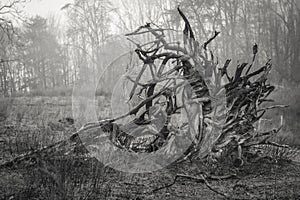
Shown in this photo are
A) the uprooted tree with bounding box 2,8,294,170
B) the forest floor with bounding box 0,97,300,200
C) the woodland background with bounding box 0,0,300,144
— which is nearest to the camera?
the forest floor with bounding box 0,97,300,200

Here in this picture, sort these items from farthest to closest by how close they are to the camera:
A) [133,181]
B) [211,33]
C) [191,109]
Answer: [211,33]
[191,109]
[133,181]

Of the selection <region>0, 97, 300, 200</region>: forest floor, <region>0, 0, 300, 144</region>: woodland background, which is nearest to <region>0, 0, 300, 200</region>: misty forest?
<region>0, 97, 300, 200</region>: forest floor

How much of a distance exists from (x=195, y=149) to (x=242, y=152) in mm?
1004

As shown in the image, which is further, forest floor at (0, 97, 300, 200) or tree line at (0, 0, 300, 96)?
tree line at (0, 0, 300, 96)

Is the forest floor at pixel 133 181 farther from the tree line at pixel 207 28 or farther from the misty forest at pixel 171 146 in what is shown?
the tree line at pixel 207 28

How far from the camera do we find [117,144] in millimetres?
5793

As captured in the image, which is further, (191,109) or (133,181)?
(191,109)

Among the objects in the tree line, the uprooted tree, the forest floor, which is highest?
the tree line

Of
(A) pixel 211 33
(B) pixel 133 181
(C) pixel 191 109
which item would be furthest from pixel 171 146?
(A) pixel 211 33

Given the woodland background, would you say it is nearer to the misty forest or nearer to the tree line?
the tree line

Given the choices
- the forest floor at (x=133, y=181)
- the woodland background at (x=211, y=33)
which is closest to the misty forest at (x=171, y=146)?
the forest floor at (x=133, y=181)

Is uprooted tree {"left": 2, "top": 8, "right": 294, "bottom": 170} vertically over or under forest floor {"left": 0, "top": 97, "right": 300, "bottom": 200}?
over

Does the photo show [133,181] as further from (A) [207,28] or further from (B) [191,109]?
(A) [207,28]

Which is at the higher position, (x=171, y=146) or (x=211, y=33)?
(x=211, y=33)
